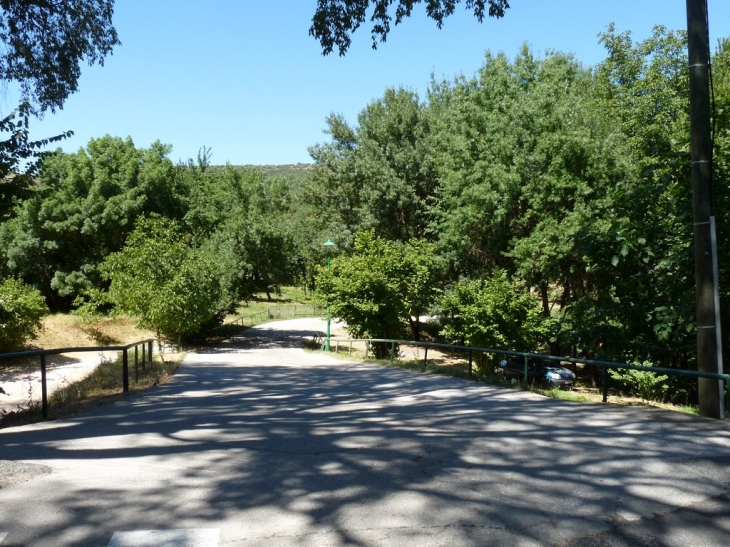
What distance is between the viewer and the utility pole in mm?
8008

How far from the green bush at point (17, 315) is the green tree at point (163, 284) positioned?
339 cm

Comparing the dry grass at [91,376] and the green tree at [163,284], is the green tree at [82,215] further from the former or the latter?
the green tree at [163,284]

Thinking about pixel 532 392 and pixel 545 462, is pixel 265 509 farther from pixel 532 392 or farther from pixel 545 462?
pixel 532 392

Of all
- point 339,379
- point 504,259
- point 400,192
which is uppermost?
point 400,192

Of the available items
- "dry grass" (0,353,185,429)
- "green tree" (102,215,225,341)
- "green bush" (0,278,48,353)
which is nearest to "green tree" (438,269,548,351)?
"dry grass" (0,353,185,429)

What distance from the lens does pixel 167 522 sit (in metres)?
4.38

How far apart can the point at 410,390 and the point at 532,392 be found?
7.86 feet

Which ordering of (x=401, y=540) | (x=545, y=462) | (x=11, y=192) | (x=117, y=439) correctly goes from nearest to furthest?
(x=401, y=540)
(x=545, y=462)
(x=117, y=439)
(x=11, y=192)

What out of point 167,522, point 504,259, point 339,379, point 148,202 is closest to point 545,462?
point 167,522

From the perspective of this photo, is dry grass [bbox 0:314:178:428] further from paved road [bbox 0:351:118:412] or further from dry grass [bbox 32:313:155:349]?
paved road [bbox 0:351:118:412]

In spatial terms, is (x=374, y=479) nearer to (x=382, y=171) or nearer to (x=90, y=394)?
(x=90, y=394)

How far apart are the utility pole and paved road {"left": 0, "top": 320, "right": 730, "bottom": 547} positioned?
0.93 m

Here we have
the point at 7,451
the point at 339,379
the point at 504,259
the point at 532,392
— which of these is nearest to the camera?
the point at 7,451

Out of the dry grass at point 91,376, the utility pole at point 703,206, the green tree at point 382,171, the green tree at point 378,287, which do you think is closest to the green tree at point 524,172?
the green tree at point 378,287
